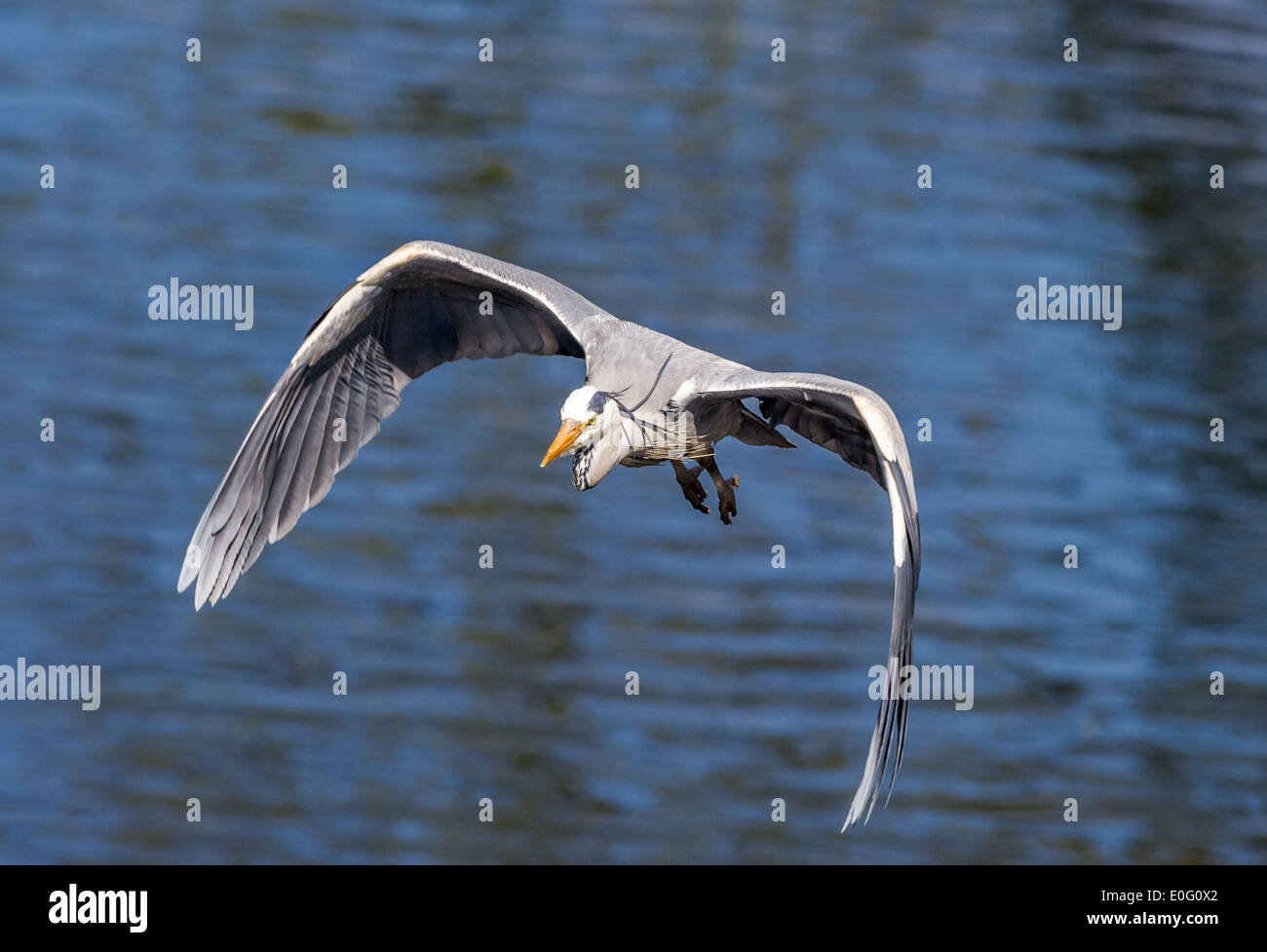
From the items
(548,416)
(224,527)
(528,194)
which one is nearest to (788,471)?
(548,416)

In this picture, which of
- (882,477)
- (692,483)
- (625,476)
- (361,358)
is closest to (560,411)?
(692,483)


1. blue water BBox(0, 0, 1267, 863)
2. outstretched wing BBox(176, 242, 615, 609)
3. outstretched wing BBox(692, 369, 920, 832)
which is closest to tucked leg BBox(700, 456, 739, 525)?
outstretched wing BBox(692, 369, 920, 832)

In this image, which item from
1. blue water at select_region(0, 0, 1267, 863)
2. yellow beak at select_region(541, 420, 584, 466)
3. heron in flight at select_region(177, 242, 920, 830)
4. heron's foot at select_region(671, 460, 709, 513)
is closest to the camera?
heron in flight at select_region(177, 242, 920, 830)

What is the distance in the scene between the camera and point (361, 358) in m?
10.2

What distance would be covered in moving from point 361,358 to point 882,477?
113 inches

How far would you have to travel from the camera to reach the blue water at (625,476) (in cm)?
1609

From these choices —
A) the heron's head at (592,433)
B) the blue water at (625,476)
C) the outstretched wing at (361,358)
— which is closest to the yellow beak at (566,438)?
the heron's head at (592,433)

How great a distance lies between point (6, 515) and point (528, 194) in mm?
7273

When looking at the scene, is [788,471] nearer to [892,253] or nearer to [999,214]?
[892,253]

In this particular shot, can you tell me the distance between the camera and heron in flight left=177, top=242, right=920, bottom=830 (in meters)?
8.54

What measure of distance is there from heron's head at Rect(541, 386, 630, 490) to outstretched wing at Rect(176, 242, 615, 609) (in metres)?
0.44

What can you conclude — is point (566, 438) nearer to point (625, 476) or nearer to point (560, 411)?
point (560, 411)

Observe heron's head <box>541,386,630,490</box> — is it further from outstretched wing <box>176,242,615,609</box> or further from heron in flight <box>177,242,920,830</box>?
outstretched wing <box>176,242,615,609</box>

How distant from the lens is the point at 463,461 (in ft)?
60.4
